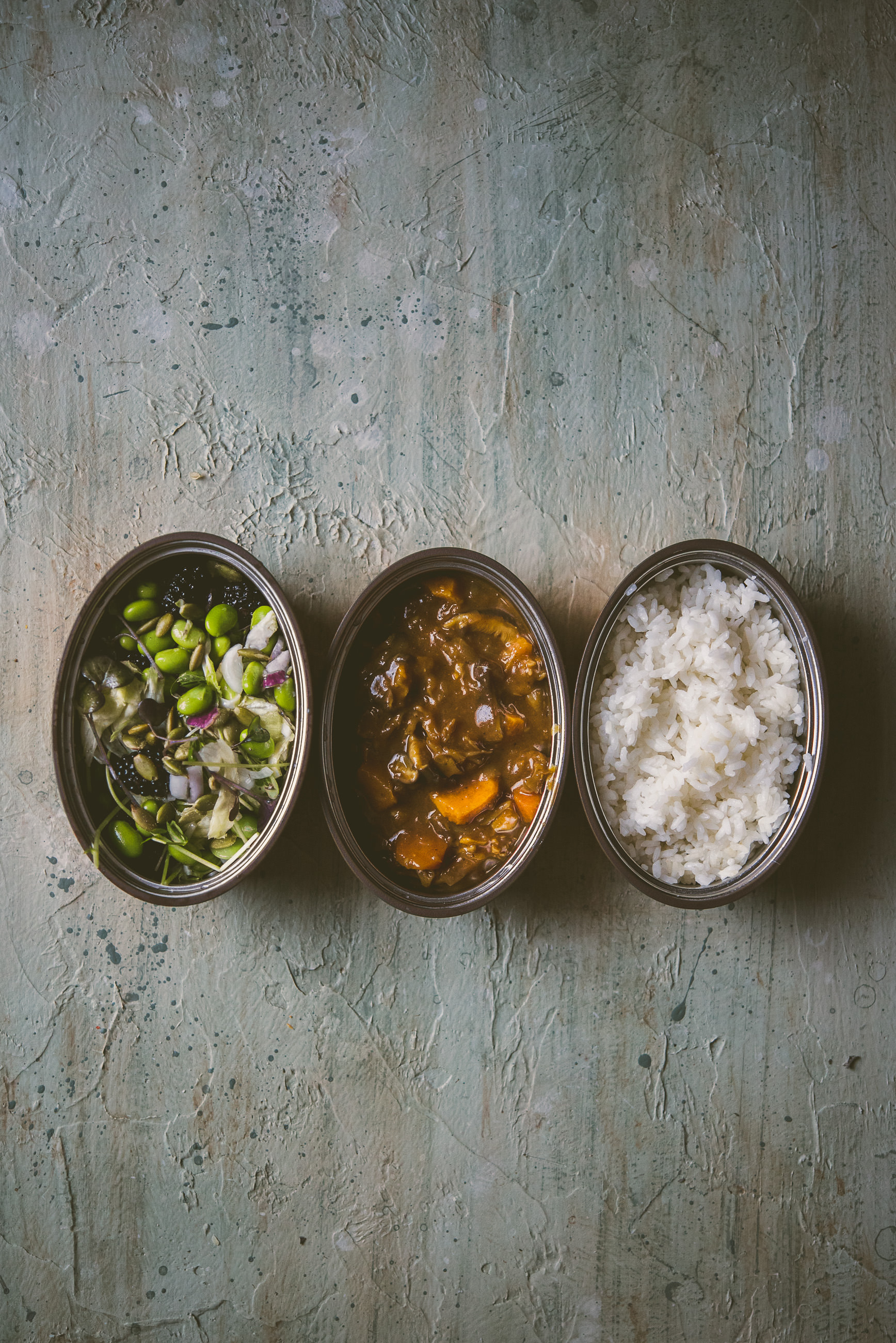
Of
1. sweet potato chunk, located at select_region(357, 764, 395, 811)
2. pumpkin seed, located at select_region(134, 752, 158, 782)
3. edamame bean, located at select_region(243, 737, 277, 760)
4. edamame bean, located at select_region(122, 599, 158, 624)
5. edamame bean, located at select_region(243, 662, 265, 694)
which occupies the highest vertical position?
edamame bean, located at select_region(122, 599, 158, 624)

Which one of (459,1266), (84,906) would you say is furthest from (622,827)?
(84,906)

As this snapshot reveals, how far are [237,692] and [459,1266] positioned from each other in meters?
1.80

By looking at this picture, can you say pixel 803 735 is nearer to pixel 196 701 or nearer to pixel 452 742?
pixel 452 742

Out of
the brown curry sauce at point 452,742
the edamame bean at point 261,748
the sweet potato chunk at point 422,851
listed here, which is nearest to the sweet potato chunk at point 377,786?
the brown curry sauce at point 452,742

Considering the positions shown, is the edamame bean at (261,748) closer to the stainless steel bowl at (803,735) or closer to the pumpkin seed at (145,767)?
the pumpkin seed at (145,767)

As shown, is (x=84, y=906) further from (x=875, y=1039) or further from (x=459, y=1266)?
(x=875, y=1039)

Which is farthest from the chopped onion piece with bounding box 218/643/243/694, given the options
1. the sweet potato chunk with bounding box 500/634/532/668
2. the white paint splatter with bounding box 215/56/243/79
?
the white paint splatter with bounding box 215/56/243/79

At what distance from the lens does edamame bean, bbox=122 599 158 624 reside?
2.08 meters

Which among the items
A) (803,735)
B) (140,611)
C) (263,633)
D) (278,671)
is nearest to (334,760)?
(278,671)

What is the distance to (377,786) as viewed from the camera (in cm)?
209

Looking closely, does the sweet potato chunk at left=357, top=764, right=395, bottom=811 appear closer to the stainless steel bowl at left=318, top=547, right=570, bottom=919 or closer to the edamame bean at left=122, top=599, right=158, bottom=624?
the stainless steel bowl at left=318, top=547, right=570, bottom=919

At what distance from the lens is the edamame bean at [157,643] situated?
2088 millimetres

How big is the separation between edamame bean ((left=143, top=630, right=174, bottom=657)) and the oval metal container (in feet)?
0.47

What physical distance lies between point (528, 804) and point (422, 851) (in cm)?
31
